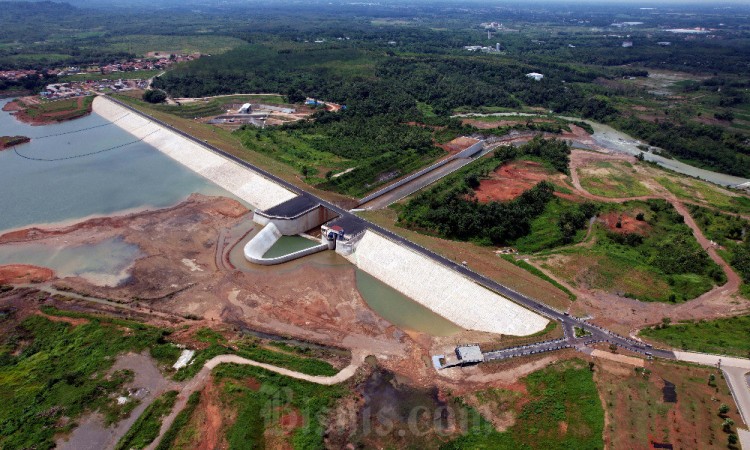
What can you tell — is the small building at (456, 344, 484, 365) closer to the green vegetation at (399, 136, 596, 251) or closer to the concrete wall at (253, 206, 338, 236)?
the green vegetation at (399, 136, 596, 251)

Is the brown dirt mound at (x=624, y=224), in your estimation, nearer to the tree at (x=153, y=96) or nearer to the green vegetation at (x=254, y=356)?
the green vegetation at (x=254, y=356)

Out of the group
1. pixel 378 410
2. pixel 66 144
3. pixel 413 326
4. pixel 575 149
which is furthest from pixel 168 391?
pixel 575 149

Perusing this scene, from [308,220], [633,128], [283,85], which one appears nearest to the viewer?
[308,220]

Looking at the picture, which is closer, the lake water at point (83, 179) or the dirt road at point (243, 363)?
the dirt road at point (243, 363)

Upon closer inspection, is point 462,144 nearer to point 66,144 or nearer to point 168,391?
point 168,391

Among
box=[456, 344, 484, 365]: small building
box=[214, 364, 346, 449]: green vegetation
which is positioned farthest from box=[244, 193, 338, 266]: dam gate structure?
box=[456, 344, 484, 365]: small building

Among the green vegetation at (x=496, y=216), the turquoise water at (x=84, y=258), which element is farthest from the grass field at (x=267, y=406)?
the green vegetation at (x=496, y=216)

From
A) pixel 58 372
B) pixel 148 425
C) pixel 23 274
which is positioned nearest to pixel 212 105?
pixel 23 274

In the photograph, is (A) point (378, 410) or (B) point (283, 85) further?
(B) point (283, 85)
